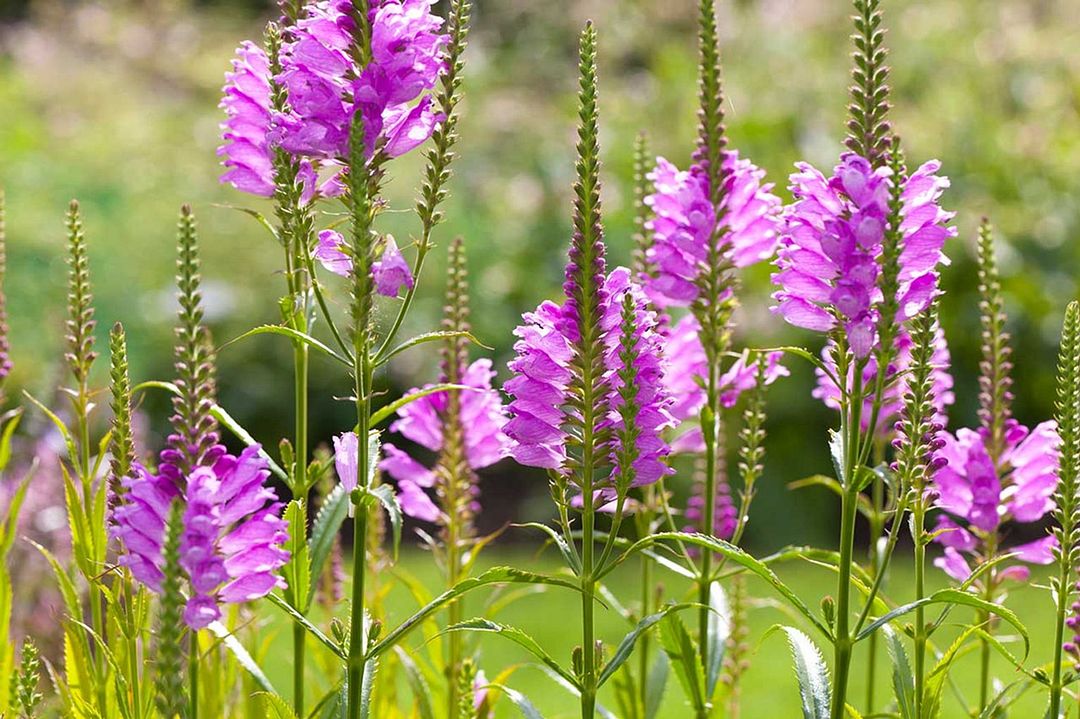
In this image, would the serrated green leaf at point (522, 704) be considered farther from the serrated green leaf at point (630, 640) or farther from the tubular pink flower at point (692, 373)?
the tubular pink flower at point (692, 373)

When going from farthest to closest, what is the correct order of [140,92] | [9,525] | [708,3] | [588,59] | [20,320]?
1. [140,92]
2. [20,320]
3. [9,525]
4. [708,3]
5. [588,59]

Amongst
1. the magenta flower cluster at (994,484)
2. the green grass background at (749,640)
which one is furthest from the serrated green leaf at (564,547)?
the green grass background at (749,640)

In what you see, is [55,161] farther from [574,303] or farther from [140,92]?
[574,303]

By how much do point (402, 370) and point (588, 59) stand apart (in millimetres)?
5573

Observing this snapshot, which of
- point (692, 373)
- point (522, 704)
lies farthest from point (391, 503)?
point (692, 373)

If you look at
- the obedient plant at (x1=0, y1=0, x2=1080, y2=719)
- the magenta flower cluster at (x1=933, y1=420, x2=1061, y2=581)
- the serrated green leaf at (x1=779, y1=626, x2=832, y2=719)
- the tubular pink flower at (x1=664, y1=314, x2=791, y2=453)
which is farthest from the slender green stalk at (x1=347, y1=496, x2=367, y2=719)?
the magenta flower cluster at (x1=933, y1=420, x2=1061, y2=581)

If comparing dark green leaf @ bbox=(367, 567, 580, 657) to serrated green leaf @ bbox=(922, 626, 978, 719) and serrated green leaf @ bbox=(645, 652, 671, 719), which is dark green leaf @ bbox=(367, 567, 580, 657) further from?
serrated green leaf @ bbox=(645, 652, 671, 719)

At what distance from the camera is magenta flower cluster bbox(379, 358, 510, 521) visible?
2740mm

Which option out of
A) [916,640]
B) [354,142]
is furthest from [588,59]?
[916,640]

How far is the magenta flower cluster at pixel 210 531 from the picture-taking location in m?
1.77

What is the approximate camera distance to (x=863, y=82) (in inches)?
75.6

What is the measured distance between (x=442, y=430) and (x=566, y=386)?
84cm

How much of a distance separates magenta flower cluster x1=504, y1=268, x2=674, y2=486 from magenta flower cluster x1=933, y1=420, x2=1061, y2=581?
30.2 inches

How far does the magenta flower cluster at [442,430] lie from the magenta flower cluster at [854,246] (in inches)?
32.1
